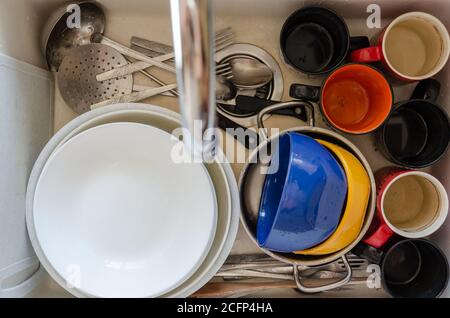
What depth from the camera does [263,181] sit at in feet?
2.39

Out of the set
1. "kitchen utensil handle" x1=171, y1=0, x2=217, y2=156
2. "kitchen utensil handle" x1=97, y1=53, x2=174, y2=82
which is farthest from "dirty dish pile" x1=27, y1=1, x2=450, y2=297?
"kitchen utensil handle" x1=171, y1=0, x2=217, y2=156

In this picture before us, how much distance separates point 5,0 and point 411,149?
2.18ft

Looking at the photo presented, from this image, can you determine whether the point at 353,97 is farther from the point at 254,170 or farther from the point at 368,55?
the point at 254,170

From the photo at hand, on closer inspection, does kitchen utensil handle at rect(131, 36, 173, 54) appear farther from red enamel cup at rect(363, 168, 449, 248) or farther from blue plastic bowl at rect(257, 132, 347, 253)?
red enamel cup at rect(363, 168, 449, 248)

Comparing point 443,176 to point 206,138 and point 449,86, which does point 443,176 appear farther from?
point 206,138

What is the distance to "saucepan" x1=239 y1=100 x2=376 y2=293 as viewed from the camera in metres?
0.67

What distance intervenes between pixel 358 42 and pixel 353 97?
0.09 meters

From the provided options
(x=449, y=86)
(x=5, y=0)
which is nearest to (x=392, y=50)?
(x=449, y=86)

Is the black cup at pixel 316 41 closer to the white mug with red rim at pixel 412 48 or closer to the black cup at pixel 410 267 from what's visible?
the white mug with red rim at pixel 412 48

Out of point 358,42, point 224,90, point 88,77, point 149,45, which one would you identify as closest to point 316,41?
point 358,42

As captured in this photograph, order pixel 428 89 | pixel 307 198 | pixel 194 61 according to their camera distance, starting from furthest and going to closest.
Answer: pixel 428 89, pixel 307 198, pixel 194 61

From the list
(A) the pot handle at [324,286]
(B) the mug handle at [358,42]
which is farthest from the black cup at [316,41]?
(A) the pot handle at [324,286]

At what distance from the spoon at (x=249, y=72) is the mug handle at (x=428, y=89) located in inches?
9.5

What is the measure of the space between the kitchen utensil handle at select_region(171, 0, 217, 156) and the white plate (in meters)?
0.23
